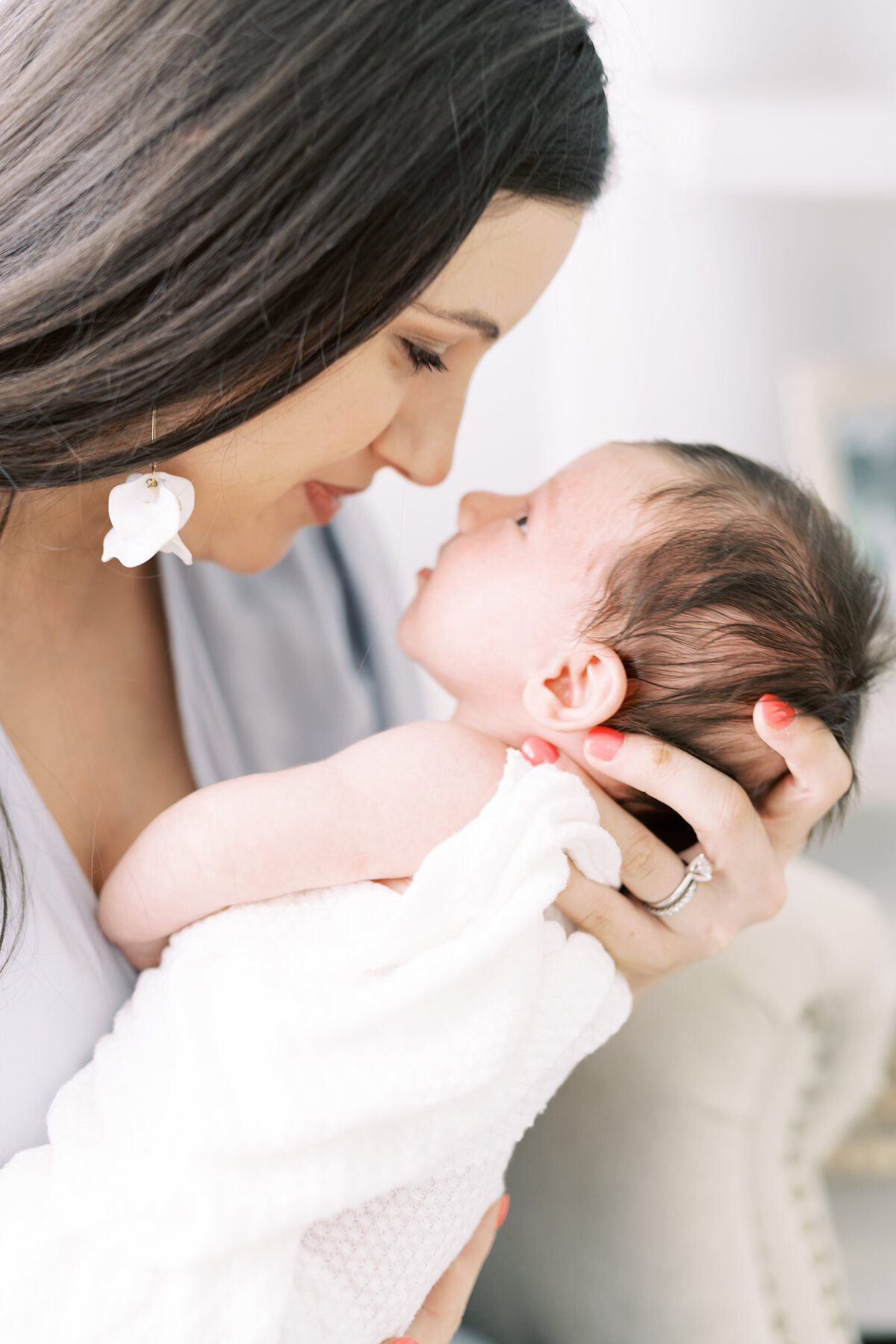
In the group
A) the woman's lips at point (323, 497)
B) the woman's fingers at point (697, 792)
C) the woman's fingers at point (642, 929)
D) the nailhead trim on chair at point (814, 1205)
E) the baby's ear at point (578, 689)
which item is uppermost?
the woman's lips at point (323, 497)

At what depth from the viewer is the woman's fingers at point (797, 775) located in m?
0.82

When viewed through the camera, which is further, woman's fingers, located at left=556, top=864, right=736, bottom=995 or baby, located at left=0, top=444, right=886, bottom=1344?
woman's fingers, located at left=556, top=864, right=736, bottom=995

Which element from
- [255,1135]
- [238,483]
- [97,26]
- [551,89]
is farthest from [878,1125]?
[97,26]

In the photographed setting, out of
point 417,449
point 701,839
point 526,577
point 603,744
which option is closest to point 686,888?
point 701,839

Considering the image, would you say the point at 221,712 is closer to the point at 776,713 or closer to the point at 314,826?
the point at 314,826

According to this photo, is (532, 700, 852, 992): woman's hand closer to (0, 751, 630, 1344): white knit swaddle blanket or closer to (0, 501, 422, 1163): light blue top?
(0, 751, 630, 1344): white knit swaddle blanket

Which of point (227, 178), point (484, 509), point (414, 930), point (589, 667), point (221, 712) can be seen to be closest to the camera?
point (227, 178)

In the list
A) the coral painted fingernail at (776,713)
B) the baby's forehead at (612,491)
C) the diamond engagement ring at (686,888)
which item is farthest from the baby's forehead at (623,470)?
the diamond engagement ring at (686,888)

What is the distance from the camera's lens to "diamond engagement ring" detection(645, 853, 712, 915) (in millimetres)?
898

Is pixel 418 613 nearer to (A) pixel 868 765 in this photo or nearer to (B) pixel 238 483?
(B) pixel 238 483

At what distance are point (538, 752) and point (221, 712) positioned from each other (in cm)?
44

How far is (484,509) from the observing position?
1015mm

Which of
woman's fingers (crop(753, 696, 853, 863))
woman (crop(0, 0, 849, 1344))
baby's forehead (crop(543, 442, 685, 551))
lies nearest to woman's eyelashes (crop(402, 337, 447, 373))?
woman (crop(0, 0, 849, 1344))

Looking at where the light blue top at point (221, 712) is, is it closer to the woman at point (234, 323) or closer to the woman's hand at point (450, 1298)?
the woman at point (234, 323)
